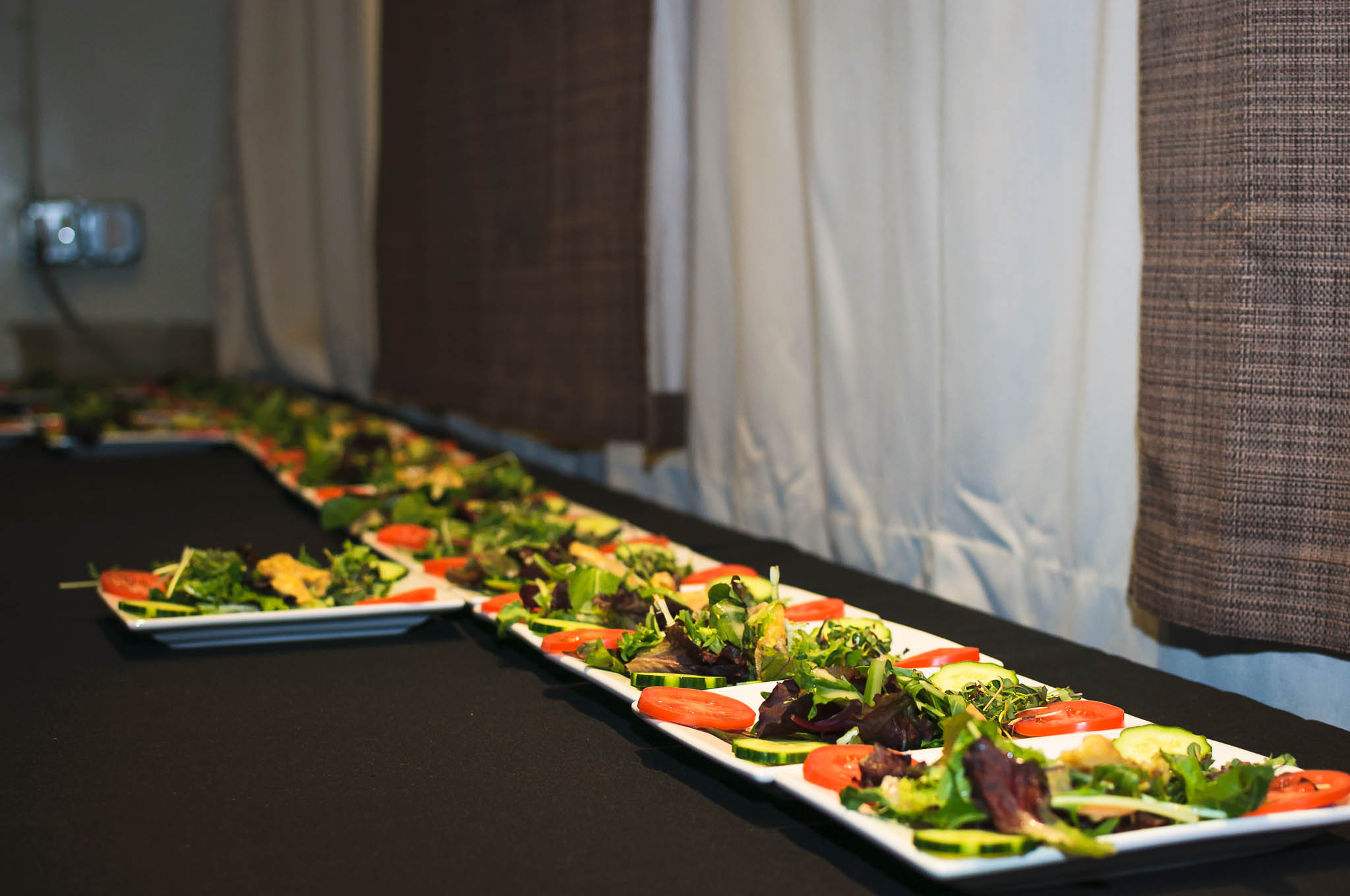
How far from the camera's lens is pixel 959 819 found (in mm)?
625

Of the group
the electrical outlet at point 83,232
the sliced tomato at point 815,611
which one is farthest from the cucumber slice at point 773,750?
the electrical outlet at point 83,232

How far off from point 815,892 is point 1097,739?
0.56 ft

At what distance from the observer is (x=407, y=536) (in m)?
1.51

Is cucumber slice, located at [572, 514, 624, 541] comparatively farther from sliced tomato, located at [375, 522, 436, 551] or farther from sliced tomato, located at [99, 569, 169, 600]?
sliced tomato, located at [99, 569, 169, 600]

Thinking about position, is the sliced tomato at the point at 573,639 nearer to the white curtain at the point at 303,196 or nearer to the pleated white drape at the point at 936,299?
the pleated white drape at the point at 936,299

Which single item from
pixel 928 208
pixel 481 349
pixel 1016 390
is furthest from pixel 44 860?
pixel 481 349

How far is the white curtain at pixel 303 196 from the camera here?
14.1 ft

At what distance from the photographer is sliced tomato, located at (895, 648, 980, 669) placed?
37.4 inches

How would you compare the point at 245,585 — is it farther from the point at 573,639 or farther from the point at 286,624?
the point at 573,639

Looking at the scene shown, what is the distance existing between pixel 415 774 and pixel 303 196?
15.4 feet

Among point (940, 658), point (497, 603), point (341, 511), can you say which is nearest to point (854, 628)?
point (940, 658)

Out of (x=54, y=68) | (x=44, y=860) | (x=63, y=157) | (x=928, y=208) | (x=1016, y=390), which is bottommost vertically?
(x=44, y=860)

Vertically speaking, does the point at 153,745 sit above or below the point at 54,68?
below

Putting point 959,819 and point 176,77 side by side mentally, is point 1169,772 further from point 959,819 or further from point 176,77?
point 176,77
